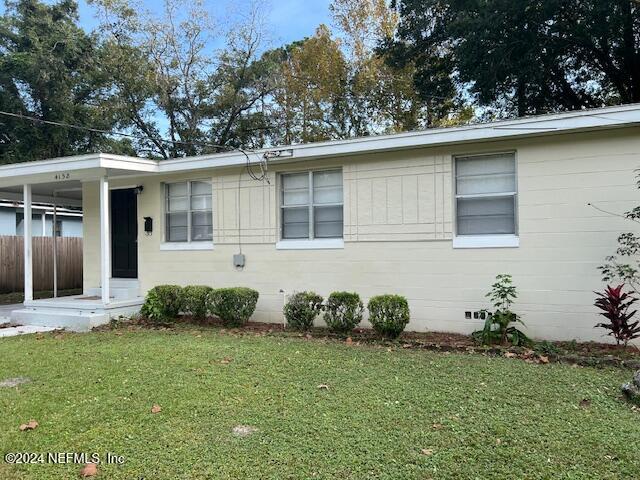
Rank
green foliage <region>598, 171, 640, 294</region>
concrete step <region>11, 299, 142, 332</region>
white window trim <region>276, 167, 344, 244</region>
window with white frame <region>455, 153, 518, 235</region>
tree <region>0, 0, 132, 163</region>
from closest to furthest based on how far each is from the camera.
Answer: green foliage <region>598, 171, 640, 294</region>, window with white frame <region>455, 153, 518, 235</region>, white window trim <region>276, 167, 344, 244</region>, concrete step <region>11, 299, 142, 332</region>, tree <region>0, 0, 132, 163</region>

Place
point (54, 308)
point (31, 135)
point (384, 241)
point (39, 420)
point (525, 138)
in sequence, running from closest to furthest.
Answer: point (39, 420) < point (525, 138) < point (384, 241) < point (54, 308) < point (31, 135)

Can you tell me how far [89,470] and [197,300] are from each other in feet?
18.4

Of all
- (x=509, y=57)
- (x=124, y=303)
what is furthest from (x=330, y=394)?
(x=509, y=57)

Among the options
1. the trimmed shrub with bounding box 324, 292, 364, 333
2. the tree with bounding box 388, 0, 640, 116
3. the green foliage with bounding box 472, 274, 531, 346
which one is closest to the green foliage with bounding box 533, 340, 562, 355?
the green foliage with bounding box 472, 274, 531, 346

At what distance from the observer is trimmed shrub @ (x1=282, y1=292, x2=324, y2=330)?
7727mm

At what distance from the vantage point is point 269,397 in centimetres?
447

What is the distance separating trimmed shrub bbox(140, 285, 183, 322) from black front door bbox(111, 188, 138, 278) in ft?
5.23

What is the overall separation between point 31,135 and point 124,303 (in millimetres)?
13773

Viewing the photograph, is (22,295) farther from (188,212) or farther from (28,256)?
(188,212)

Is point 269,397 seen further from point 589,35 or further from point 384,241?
point 589,35

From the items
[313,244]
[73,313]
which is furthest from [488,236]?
[73,313]

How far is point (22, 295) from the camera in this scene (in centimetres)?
1378

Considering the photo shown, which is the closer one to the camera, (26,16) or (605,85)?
(605,85)

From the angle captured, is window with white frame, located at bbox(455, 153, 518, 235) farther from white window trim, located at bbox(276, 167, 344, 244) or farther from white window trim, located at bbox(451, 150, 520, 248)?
white window trim, located at bbox(276, 167, 344, 244)
